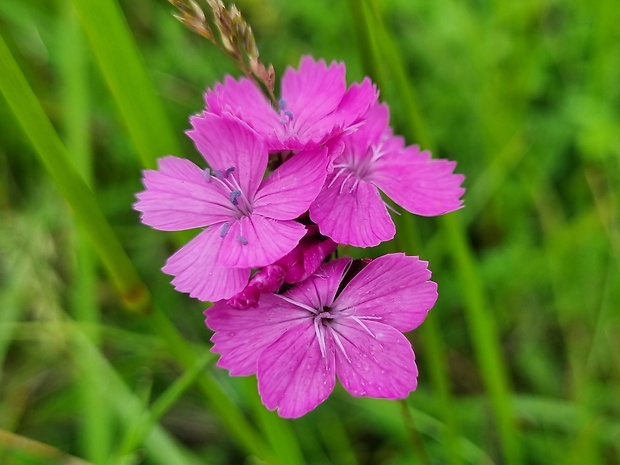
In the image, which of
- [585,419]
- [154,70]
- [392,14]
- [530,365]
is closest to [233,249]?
[585,419]

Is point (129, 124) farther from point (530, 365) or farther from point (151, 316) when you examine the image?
point (530, 365)

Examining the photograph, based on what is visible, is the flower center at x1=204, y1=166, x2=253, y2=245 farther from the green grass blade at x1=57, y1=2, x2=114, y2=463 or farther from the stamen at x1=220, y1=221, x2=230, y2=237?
the green grass blade at x1=57, y1=2, x2=114, y2=463

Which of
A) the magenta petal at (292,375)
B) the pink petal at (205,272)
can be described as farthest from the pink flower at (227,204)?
the magenta petal at (292,375)

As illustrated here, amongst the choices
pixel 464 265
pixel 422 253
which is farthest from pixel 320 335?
pixel 422 253

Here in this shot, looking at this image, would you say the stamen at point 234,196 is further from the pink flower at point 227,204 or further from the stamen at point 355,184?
the stamen at point 355,184

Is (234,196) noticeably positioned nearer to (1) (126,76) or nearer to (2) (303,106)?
(2) (303,106)

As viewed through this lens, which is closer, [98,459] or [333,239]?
[333,239]

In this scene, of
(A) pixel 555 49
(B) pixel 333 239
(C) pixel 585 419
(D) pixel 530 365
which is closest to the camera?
(B) pixel 333 239
